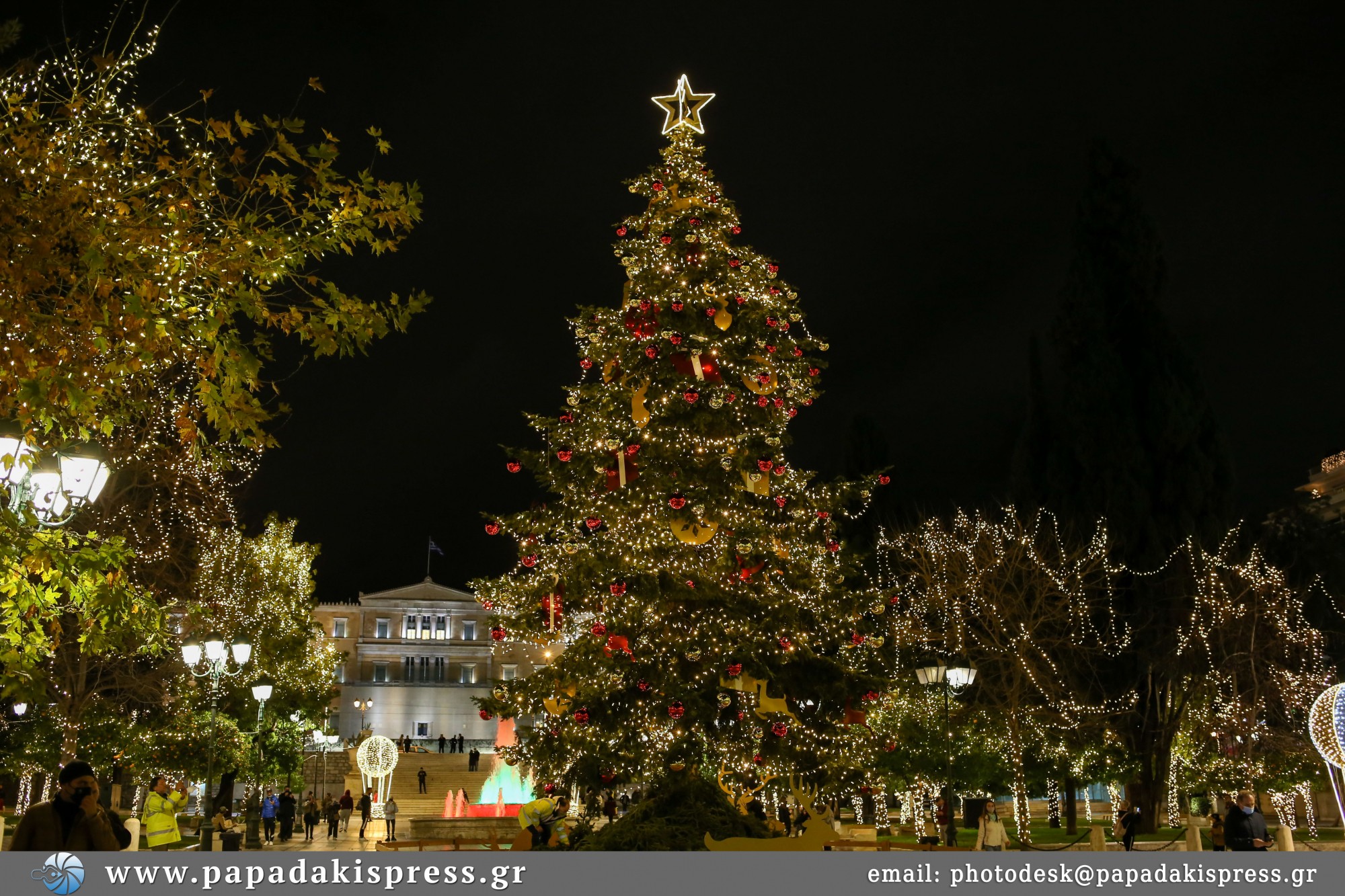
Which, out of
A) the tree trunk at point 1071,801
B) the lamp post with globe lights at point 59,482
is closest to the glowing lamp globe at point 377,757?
the tree trunk at point 1071,801

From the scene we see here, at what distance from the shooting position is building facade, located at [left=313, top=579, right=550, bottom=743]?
81688 millimetres

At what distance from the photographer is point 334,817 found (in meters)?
32.4

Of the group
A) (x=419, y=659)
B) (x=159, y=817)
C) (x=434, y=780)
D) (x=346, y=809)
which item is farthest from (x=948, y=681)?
(x=419, y=659)

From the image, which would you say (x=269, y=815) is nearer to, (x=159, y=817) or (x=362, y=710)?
(x=159, y=817)

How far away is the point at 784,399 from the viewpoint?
18.5 metres

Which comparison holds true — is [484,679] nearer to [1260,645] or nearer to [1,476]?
[1260,645]

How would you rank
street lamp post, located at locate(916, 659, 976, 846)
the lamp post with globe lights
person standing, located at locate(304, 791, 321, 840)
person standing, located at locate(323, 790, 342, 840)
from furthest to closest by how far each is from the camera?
person standing, located at locate(304, 791, 321, 840)
person standing, located at locate(323, 790, 342, 840)
street lamp post, located at locate(916, 659, 976, 846)
the lamp post with globe lights

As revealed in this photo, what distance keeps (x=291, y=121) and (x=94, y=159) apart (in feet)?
4.81

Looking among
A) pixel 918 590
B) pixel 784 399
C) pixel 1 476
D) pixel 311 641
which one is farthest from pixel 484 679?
pixel 1 476

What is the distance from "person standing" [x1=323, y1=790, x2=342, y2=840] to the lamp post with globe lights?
2464cm

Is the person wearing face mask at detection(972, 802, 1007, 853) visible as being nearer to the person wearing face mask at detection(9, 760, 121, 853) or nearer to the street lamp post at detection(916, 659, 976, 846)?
the street lamp post at detection(916, 659, 976, 846)

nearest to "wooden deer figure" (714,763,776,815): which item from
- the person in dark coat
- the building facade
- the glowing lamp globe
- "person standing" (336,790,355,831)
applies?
the person in dark coat

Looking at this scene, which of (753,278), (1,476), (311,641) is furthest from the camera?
(311,641)

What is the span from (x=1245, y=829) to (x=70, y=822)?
1193 centimetres
